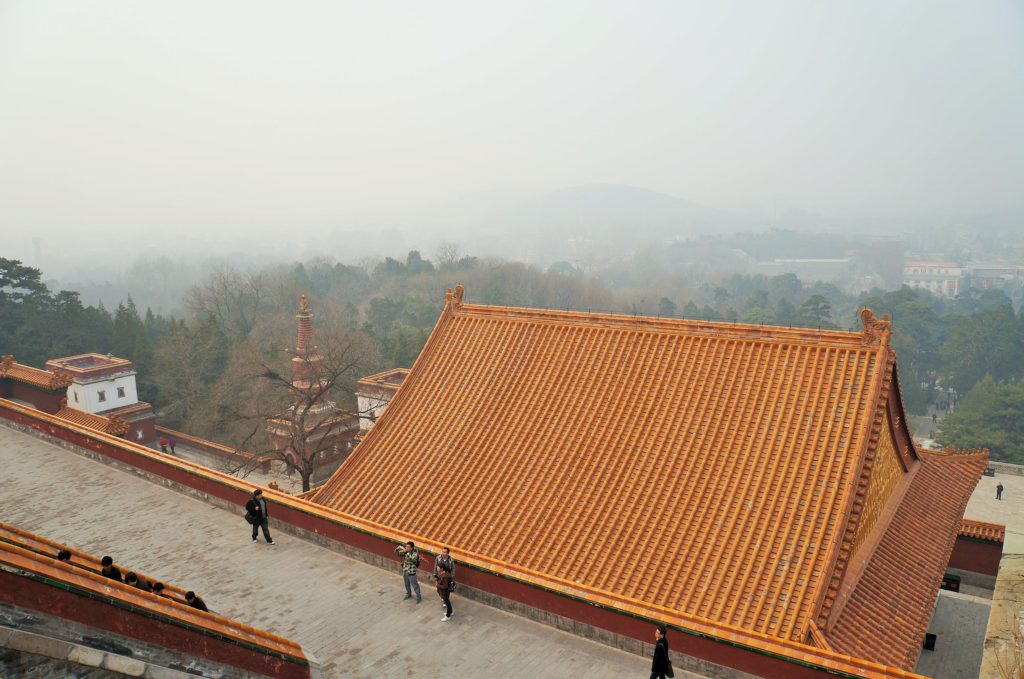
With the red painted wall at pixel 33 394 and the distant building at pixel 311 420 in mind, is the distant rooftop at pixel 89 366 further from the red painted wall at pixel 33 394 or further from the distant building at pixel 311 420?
the distant building at pixel 311 420

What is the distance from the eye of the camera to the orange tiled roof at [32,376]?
24453mm

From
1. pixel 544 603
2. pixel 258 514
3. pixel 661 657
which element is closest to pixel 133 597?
pixel 544 603

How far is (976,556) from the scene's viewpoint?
17.7m

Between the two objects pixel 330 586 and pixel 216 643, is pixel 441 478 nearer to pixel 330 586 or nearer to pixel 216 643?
pixel 330 586

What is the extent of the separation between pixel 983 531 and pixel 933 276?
173623 mm

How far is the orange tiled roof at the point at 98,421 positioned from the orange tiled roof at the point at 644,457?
36.9 ft

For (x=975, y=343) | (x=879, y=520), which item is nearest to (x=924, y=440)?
(x=975, y=343)

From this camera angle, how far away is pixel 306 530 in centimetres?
1138

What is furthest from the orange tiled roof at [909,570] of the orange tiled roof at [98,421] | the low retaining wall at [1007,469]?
the low retaining wall at [1007,469]

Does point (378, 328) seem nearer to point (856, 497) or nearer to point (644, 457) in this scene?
point (644, 457)

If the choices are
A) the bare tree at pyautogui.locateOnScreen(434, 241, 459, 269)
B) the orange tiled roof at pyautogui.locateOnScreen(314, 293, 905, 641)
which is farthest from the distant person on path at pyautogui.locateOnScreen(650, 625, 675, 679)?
the bare tree at pyautogui.locateOnScreen(434, 241, 459, 269)

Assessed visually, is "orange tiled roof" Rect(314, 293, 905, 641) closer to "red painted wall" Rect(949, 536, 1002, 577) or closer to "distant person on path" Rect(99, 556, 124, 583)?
"distant person on path" Rect(99, 556, 124, 583)

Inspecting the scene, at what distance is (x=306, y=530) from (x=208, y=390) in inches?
1251

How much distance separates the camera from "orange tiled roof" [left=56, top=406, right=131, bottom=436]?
2012 cm
